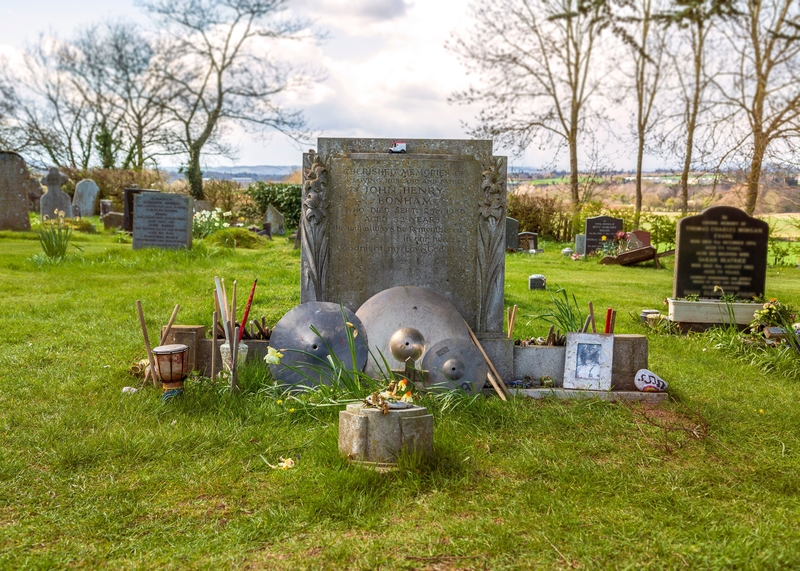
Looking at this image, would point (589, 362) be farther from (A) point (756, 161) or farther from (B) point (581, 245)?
(B) point (581, 245)

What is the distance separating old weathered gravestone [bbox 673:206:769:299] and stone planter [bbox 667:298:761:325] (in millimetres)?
349

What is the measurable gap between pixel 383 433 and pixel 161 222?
11.9 meters

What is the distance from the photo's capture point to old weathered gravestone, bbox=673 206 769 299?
845 centimetres

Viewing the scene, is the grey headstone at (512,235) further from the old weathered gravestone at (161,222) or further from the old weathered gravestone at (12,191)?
the old weathered gravestone at (12,191)

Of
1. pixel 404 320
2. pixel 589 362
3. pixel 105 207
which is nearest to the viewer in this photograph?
pixel 589 362

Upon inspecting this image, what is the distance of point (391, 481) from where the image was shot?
11.8ft

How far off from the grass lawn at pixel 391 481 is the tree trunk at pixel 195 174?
24873 mm

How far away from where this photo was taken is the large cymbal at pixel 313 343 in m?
5.14

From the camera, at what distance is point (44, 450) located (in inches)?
160

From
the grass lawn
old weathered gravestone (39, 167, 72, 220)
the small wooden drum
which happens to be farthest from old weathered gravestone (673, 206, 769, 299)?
old weathered gravestone (39, 167, 72, 220)

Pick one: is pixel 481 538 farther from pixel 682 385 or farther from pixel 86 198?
pixel 86 198

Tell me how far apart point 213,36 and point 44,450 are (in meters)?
30.1

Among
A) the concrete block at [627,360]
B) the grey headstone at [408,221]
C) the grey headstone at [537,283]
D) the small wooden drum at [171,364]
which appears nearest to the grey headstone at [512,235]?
the grey headstone at [537,283]

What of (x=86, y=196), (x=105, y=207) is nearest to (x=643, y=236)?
(x=105, y=207)
